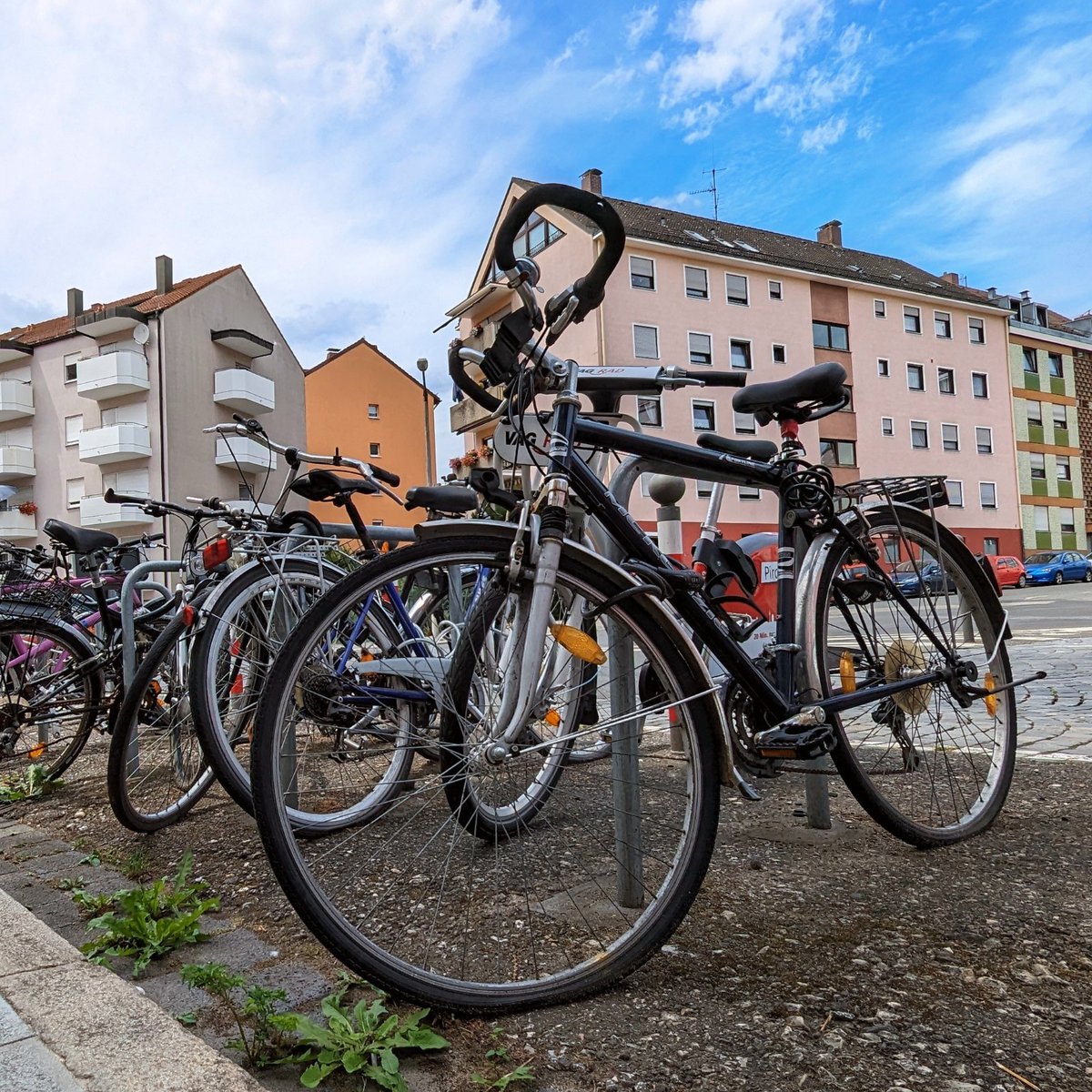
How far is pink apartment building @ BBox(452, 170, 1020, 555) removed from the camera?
34.6m

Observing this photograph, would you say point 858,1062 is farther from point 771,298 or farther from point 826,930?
point 771,298

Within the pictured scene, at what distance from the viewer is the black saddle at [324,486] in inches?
136

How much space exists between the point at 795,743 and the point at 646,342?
110 feet

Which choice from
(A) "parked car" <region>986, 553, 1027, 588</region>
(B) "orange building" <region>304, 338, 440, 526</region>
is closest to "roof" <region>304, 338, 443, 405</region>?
(B) "orange building" <region>304, 338, 440, 526</region>

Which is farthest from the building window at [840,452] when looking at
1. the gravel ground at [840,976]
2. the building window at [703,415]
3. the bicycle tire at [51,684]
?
the gravel ground at [840,976]

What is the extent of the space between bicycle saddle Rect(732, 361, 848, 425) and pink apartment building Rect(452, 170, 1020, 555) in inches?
1079

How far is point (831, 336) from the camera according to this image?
1567 inches

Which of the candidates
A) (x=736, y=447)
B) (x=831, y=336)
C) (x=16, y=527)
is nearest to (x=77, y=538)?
(x=736, y=447)

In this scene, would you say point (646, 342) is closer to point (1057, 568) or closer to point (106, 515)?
point (1057, 568)

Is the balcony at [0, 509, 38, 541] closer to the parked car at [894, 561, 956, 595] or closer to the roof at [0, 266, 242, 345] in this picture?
the roof at [0, 266, 242, 345]

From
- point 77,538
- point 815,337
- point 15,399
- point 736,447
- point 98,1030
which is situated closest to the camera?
point 98,1030

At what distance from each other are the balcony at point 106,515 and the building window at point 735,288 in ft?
79.4

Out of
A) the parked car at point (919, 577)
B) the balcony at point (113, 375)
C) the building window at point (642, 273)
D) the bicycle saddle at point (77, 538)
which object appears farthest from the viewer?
the balcony at point (113, 375)

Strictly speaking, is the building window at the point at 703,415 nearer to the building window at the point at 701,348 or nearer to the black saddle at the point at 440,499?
the building window at the point at 701,348
